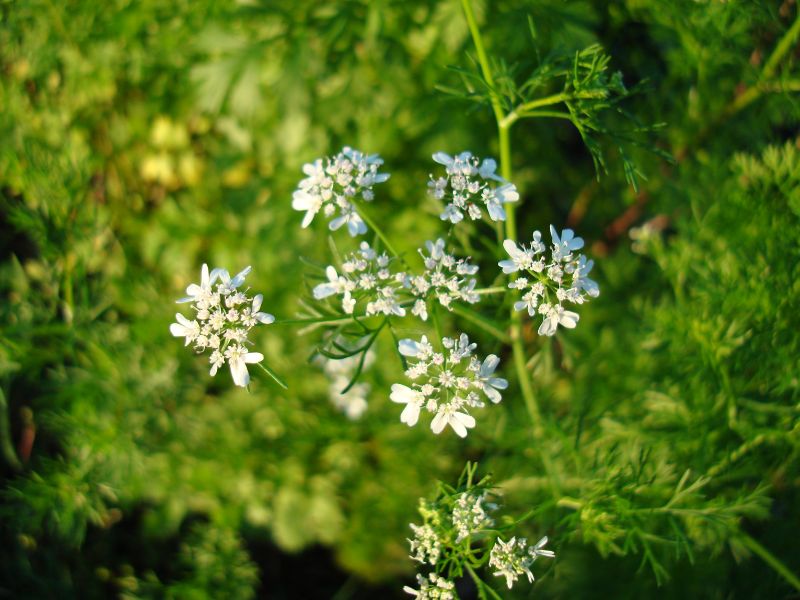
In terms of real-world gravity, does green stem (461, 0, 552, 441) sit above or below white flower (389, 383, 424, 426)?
above

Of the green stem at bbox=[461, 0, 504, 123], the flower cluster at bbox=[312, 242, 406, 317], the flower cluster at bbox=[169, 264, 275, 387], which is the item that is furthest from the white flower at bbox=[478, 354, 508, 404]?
the green stem at bbox=[461, 0, 504, 123]

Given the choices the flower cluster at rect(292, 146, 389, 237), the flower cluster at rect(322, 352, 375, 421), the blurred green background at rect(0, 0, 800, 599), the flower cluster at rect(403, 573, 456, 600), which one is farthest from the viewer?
the flower cluster at rect(322, 352, 375, 421)

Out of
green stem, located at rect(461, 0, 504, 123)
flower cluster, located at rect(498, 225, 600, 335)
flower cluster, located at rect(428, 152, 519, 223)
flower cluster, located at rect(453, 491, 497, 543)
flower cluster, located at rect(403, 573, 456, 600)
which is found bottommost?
flower cluster, located at rect(403, 573, 456, 600)

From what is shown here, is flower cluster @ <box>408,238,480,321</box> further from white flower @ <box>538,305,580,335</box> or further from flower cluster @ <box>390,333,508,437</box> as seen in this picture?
white flower @ <box>538,305,580,335</box>

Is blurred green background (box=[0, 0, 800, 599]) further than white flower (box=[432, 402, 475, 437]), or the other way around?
blurred green background (box=[0, 0, 800, 599])

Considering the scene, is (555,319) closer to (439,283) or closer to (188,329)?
(439,283)

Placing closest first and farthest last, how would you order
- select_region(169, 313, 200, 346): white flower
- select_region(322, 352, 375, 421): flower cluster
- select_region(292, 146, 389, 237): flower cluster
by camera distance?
select_region(169, 313, 200, 346): white flower → select_region(292, 146, 389, 237): flower cluster → select_region(322, 352, 375, 421): flower cluster

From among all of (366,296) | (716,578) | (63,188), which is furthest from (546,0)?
(716,578)
